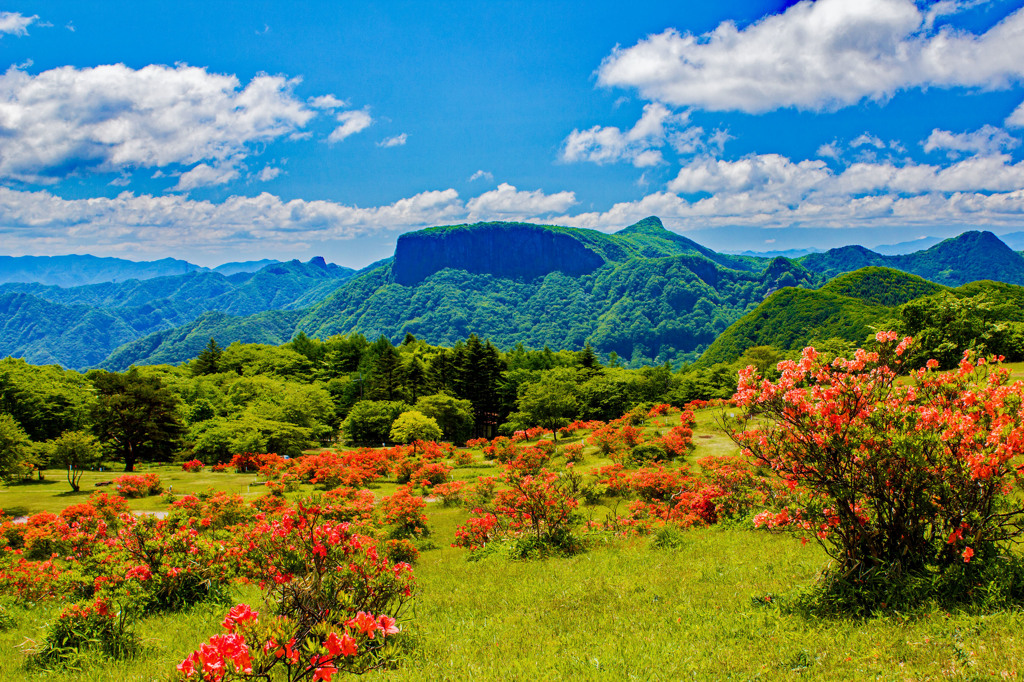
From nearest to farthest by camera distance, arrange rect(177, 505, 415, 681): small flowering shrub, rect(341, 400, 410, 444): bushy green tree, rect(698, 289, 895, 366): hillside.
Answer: rect(177, 505, 415, 681): small flowering shrub, rect(341, 400, 410, 444): bushy green tree, rect(698, 289, 895, 366): hillside

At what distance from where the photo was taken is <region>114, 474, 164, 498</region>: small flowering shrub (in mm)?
18859

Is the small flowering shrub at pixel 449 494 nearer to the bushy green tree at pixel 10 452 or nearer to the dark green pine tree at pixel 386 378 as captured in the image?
the bushy green tree at pixel 10 452

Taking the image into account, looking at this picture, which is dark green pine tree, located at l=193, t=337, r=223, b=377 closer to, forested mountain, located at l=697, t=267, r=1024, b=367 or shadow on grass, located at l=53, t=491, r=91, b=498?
shadow on grass, located at l=53, t=491, r=91, b=498

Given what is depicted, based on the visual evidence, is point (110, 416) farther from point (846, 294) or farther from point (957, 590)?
point (846, 294)

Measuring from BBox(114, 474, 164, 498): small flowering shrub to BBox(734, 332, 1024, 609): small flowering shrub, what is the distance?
22.2m

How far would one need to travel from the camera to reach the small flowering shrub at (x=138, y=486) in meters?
18.9

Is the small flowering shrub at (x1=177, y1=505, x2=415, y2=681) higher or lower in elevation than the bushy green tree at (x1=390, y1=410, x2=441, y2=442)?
higher

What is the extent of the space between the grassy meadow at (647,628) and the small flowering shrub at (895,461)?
604 mm

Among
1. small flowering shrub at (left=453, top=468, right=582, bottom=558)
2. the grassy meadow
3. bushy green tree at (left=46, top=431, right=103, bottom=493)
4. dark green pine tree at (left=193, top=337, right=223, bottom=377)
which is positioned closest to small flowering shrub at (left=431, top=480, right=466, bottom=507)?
small flowering shrub at (left=453, top=468, right=582, bottom=558)

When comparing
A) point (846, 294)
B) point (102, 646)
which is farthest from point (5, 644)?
point (846, 294)

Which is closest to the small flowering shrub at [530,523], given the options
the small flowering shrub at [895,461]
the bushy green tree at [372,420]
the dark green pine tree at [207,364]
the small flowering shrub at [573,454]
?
the small flowering shrub at [895,461]

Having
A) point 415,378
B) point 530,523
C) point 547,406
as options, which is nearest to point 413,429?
point 547,406

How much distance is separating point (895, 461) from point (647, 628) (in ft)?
11.2

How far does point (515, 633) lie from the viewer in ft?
20.4
